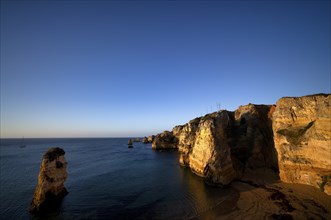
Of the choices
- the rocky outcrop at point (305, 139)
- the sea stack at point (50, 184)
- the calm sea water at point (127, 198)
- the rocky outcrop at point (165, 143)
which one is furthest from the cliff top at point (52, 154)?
the rocky outcrop at point (165, 143)

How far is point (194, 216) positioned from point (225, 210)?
3801 millimetres

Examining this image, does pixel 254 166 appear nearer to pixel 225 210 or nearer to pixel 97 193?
pixel 225 210

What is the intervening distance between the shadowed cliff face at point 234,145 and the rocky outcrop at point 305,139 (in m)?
8.05

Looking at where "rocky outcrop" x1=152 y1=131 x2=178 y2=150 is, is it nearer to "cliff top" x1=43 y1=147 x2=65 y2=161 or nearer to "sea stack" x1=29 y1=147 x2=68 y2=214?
"sea stack" x1=29 y1=147 x2=68 y2=214

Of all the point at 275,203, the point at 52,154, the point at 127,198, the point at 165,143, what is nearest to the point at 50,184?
the point at 52,154

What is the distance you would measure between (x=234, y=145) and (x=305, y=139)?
617 inches

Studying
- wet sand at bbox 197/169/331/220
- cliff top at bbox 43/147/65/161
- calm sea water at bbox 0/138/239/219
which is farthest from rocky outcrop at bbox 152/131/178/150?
cliff top at bbox 43/147/65/161

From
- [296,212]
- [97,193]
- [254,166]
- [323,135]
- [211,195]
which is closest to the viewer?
[296,212]

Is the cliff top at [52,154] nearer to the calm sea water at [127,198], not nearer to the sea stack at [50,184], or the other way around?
the sea stack at [50,184]

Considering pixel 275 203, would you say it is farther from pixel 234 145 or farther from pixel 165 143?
pixel 165 143

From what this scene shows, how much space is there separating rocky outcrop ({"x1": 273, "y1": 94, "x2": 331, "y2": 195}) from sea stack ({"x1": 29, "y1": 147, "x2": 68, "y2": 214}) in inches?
1270

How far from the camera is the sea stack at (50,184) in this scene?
22289 mm

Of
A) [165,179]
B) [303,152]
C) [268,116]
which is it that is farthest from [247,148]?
[165,179]

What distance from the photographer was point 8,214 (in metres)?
21.8
